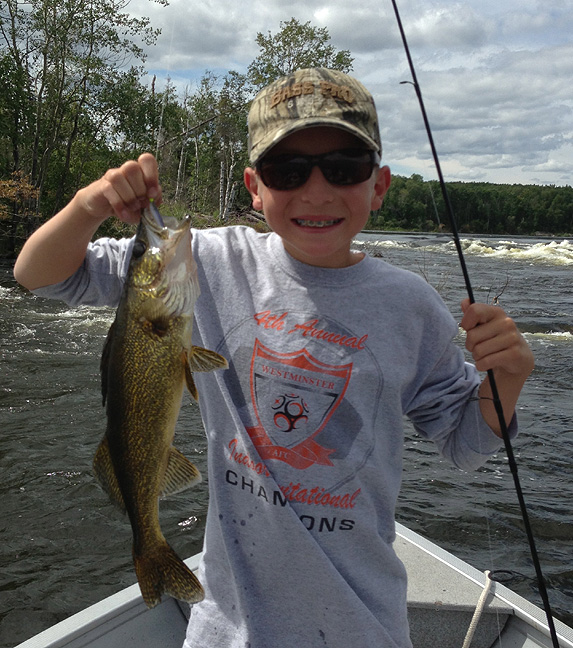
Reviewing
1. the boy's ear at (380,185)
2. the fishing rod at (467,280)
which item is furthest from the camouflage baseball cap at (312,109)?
the fishing rod at (467,280)

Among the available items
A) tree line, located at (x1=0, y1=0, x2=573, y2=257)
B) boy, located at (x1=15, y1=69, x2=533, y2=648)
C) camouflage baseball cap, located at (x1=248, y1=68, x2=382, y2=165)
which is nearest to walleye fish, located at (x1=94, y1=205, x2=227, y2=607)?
boy, located at (x1=15, y1=69, x2=533, y2=648)

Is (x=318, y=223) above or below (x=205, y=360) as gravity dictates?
above

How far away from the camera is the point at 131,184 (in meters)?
1.68

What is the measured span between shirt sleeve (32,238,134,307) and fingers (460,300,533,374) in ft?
3.66

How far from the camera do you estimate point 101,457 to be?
73.6 inches

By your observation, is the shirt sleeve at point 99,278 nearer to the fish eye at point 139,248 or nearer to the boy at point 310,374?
the boy at point 310,374

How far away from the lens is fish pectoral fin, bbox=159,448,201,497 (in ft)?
6.05

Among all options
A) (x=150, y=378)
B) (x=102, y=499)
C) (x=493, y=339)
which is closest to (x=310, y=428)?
(x=150, y=378)

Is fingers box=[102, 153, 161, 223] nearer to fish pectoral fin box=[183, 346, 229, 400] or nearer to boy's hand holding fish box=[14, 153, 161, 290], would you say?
boy's hand holding fish box=[14, 153, 161, 290]

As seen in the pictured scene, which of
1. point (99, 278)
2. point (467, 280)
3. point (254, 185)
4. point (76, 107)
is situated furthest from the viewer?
point (76, 107)

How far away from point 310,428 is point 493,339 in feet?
2.04

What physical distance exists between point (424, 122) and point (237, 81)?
27162 mm

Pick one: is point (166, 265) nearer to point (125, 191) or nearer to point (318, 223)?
point (125, 191)

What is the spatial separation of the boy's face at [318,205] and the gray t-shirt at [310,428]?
13 centimetres
